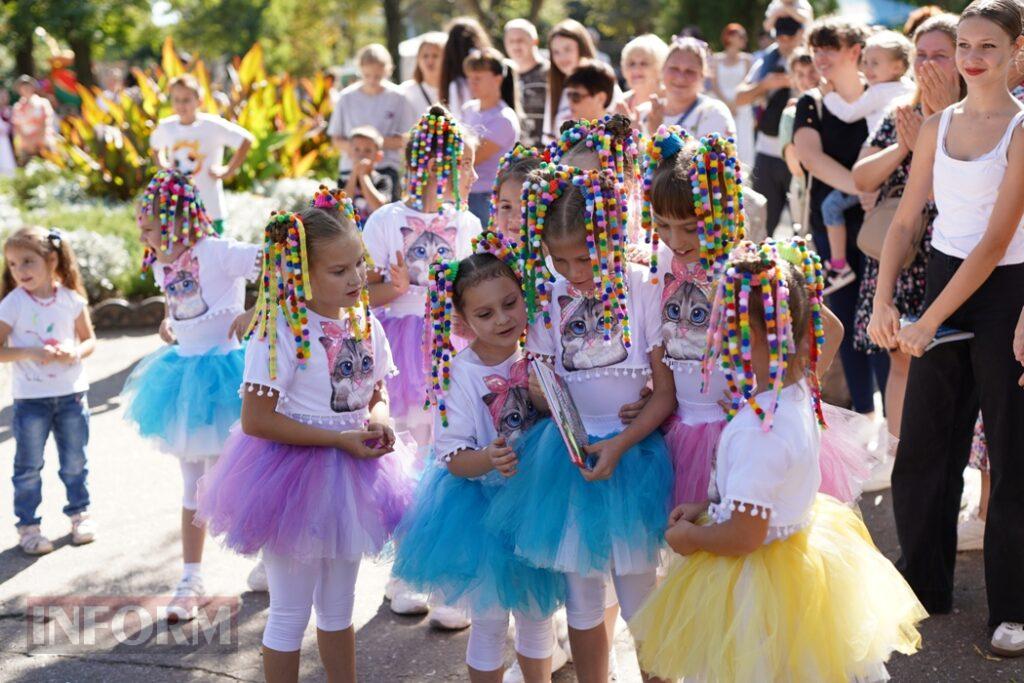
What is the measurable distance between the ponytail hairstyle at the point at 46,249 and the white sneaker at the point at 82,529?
1062mm

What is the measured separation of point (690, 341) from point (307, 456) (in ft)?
4.01

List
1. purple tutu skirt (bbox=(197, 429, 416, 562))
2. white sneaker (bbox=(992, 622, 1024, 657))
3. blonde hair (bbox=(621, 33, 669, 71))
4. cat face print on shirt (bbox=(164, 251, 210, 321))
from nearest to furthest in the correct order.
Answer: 1. purple tutu skirt (bbox=(197, 429, 416, 562))
2. white sneaker (bbox=(992, 622, 1024, 657))
3. cat face print on shirt (bbox=(164, 251, 210, 321))
4. blonde hair (bbox=(621, 33, 669, 71))

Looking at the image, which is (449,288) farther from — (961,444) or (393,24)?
(393,24)

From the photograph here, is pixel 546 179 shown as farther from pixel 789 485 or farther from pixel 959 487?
pixel 959 487

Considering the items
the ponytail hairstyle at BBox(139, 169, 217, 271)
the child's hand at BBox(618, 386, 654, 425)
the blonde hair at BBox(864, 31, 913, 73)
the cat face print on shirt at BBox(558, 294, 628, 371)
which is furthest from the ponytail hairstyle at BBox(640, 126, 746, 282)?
the blonde hair at BBox(864, 31, 913, 73)

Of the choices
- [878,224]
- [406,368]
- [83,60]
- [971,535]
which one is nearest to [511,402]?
[406,368]

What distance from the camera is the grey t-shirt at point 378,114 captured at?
27.3 ft

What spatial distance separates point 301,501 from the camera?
10.9 feet

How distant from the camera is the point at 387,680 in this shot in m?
3.79

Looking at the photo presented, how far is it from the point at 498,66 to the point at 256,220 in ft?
14.7

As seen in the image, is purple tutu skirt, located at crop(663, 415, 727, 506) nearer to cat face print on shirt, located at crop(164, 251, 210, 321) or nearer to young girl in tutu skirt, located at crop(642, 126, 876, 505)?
young girl in tutu skirt, located at crop(642, 126, 876, 505)

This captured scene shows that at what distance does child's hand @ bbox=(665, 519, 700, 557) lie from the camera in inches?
109

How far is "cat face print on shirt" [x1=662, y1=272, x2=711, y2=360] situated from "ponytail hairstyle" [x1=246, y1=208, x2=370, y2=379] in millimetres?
1012

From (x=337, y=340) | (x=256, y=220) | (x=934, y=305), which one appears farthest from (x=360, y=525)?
(x=256, y=220)
